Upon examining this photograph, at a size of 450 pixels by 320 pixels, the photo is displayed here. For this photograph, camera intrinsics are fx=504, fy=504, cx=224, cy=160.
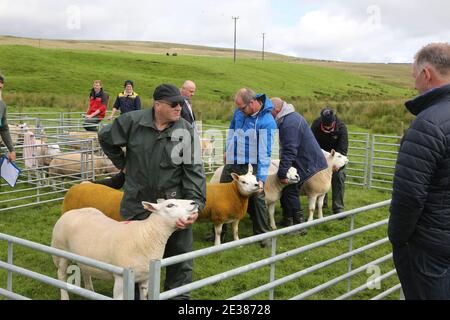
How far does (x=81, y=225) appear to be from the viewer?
173 inches

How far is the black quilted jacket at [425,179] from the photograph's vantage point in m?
2.65

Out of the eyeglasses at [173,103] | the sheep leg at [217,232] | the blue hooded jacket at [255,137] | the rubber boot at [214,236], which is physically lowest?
the rubber boot at [214,236]

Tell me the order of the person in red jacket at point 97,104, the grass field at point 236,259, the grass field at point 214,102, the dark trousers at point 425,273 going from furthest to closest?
the person in red jacket at point 97,104 < the grass field at point 214,102 < the grass field at point 236,259 < the dark trousers at point 425,273

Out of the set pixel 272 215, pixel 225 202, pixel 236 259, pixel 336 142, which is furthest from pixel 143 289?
pixel 336 142

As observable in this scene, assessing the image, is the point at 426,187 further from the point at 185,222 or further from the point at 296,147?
the point at 296,147

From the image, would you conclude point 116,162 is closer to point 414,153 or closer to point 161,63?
point 414,153

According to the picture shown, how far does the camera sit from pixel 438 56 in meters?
2.73

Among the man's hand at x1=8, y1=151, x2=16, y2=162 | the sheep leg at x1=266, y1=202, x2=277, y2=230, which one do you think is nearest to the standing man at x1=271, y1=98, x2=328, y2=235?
the sheep leg at x1=266, y1=202, x2=277, y2=230

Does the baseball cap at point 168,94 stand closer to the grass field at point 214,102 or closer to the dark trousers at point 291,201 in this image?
the grass field at point 214,102

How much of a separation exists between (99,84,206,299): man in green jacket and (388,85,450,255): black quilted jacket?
5.52 feet

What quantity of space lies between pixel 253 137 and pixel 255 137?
2 cm

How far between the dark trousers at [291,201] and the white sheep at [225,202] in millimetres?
1049

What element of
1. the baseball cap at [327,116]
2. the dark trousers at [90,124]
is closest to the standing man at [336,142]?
the baseball cap at [327,116]

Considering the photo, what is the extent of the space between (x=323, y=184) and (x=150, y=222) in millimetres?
4632
